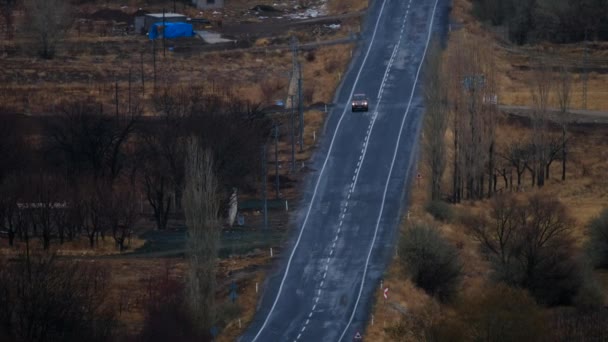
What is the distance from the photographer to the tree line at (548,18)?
7350 cm

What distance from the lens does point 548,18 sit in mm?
74062

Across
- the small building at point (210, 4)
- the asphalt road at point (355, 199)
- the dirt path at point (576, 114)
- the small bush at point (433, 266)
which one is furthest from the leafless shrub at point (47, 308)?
the small building at point (210, 4)

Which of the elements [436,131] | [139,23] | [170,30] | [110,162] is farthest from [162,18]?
[436,131]

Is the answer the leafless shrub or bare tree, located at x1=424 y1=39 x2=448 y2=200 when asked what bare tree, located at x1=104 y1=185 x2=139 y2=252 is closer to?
bare tree, located at x1=424 y1=39 x2=448 y2=200

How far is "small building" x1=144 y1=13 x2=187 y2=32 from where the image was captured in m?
74.9

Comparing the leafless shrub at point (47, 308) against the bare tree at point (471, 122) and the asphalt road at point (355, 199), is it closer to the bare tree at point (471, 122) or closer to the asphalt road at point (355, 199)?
the asphalt road at point (355, 199)

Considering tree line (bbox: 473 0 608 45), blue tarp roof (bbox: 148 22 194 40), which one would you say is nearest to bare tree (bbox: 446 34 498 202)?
tree line (bbox: 473 0 608 45)

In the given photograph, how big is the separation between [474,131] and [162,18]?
1113 inches

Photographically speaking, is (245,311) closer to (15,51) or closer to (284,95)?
(284,95)

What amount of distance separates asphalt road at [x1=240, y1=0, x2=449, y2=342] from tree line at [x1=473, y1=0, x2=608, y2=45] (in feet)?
11.5

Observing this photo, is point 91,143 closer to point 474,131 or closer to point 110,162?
point 110,162

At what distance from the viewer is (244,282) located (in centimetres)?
4172

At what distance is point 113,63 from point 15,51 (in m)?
6.45

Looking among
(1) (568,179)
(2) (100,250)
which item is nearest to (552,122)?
(1) (568,179)
